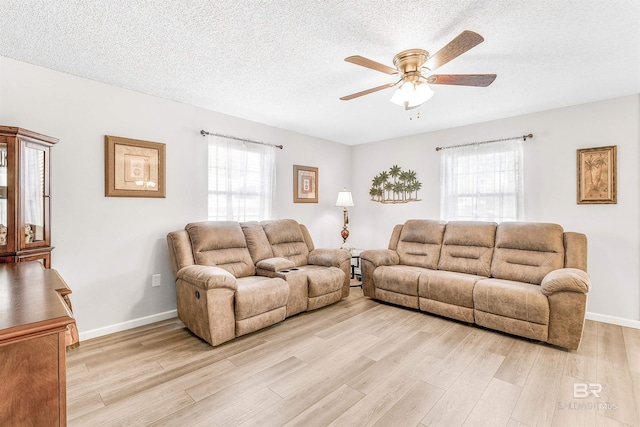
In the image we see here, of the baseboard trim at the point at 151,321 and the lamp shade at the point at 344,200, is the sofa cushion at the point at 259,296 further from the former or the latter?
the lamp shade at the point at 344,200

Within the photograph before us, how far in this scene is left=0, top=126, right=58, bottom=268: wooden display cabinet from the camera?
6.79 ft

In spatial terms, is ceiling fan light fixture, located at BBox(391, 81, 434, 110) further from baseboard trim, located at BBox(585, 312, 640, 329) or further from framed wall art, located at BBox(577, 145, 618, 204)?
baseboard trim, located at BBox(585, 312, 640, 329)

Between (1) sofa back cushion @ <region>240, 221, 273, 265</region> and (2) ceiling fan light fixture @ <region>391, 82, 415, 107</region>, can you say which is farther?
(1) sofa back cushion @ <region>240, 221, 273, 265</region>

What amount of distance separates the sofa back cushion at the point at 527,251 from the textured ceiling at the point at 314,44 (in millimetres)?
1456

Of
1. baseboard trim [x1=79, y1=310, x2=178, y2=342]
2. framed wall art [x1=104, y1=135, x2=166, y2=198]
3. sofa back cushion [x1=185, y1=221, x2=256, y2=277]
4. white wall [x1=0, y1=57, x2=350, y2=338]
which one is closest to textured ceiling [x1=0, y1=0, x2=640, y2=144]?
white wall [x1=0, y1=57, x2=350, y2=338]

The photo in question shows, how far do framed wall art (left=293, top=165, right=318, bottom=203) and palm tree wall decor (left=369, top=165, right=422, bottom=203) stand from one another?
102 centimetres

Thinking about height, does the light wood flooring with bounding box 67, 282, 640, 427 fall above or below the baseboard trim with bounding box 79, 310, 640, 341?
below

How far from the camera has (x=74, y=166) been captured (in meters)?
2.75

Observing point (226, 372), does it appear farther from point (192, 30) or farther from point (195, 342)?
point (192, 30)

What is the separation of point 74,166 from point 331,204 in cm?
365

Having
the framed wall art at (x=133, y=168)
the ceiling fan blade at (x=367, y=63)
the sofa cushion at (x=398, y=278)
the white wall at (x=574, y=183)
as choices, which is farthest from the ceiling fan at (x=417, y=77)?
the framed wall art at (x=133, y=168)

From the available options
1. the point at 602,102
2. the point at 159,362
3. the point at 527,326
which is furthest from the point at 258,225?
the point at 602,102

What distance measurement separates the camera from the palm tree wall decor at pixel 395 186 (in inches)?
189

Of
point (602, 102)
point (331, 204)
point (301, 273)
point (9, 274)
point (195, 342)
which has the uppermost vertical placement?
point (602, 102)
